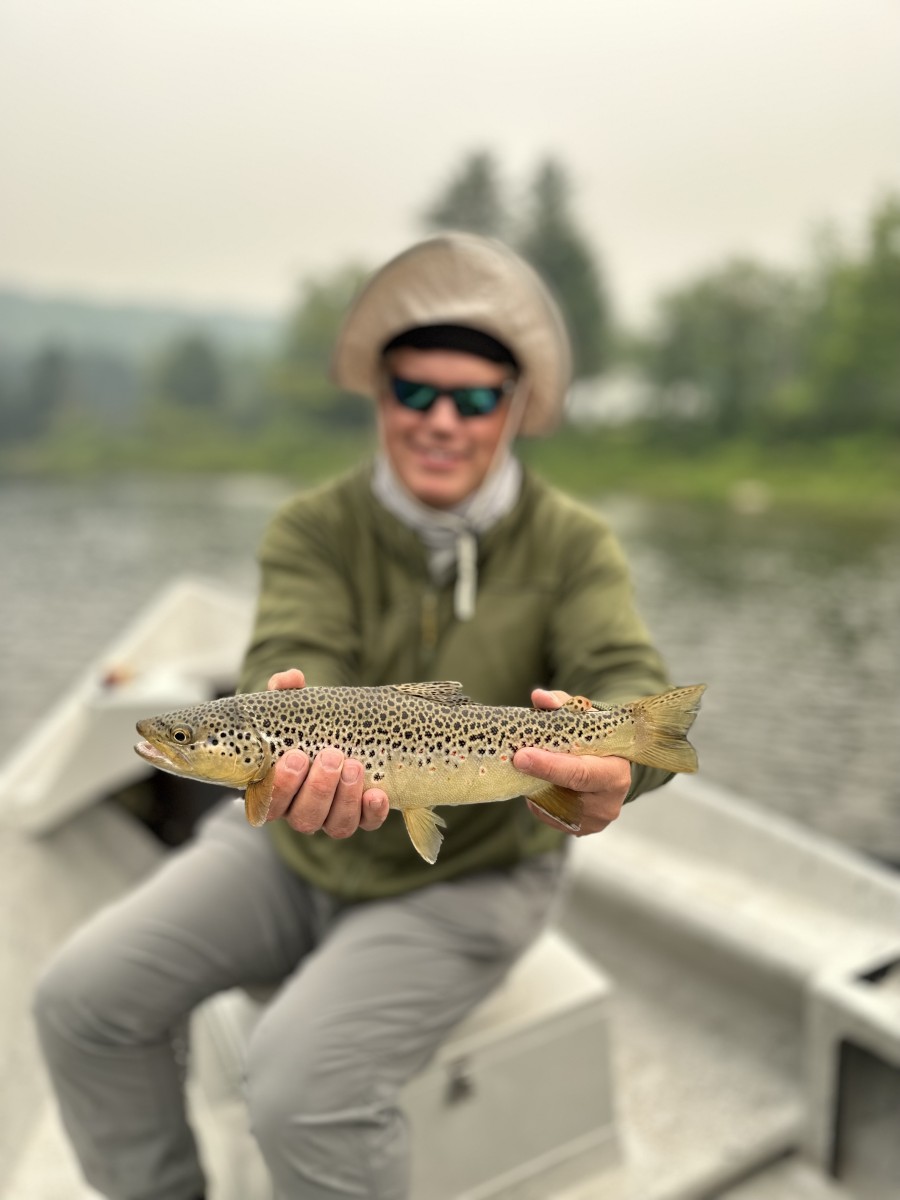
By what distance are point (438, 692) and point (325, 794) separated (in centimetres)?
18

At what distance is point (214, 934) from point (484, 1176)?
2.75 feet

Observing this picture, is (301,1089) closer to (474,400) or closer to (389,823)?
(389,823)

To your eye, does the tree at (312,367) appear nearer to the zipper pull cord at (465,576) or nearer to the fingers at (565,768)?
the zipper pull cord at (465,576)

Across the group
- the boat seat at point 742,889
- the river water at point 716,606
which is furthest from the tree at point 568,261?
the boat seat at point 742,889

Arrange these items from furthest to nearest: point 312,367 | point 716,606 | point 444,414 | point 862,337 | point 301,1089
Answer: point 312,367
point 716,606
point 862,337
point 444,414
point 301,1089

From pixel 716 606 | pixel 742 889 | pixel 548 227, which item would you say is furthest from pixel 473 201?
pixel 742 889

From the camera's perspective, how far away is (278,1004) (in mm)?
1631

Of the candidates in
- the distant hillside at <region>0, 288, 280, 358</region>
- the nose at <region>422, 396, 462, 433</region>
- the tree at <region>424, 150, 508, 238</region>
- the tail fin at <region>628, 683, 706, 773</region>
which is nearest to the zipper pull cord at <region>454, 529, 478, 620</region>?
the nose at <region>422, 396, 462, 433</region>

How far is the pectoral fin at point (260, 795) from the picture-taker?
1.10 m

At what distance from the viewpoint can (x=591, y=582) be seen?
5.85ft

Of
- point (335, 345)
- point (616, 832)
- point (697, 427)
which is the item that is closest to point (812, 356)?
point (697, 427)

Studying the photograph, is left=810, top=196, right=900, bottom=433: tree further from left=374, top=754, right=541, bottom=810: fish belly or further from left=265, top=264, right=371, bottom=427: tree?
left=374, top=754, right=541, bottom=810: fish belly

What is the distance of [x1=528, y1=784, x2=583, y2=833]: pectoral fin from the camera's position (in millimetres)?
1149

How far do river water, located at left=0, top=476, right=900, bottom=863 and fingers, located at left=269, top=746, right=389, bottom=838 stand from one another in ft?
33.9
